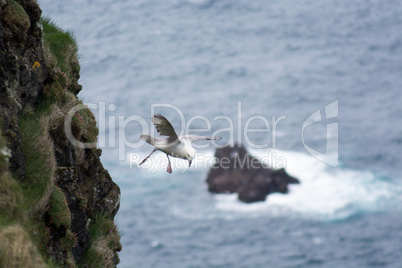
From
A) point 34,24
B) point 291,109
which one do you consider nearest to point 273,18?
point 291,109

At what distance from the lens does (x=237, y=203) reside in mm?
55031

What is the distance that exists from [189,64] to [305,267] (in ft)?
138

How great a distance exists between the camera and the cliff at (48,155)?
9.99m

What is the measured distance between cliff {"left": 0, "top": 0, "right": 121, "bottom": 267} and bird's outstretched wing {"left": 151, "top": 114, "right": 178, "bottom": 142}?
2.10 metres

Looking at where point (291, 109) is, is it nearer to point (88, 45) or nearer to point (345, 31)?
point (345, 31)

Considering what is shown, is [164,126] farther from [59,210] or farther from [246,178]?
[246,178]

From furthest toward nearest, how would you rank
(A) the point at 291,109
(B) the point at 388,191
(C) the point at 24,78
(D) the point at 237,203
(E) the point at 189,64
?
(E) the point at 189,64 → (A) the point at 291,109 → (B) the point at 388,191 → (D) the point at 237,203 → (C) the point at 24,78

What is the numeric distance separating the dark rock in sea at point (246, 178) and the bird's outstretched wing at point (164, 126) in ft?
135

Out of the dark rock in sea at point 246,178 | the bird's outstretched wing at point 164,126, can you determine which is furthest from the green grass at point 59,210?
the dark rock in sea at point 246,178

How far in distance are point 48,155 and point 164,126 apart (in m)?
2.25

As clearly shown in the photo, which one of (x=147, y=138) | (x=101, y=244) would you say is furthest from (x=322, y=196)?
(x=147, y=138)

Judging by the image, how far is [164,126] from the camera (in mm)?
10312

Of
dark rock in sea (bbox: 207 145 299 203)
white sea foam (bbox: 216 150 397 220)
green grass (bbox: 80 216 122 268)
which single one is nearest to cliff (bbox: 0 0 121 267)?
green grass (bbox: 80 216 122 268)

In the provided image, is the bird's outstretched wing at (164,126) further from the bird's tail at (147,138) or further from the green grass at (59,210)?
the green grass at (59,210)
